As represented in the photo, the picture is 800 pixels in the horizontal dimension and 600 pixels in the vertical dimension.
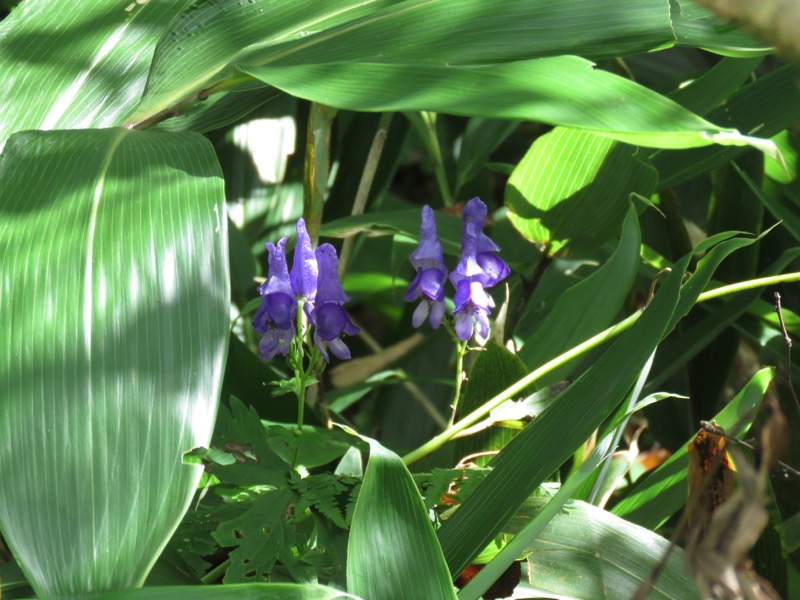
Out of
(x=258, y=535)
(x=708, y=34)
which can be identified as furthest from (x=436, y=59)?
(x=258, y=535)

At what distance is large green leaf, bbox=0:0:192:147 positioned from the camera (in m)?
0.82

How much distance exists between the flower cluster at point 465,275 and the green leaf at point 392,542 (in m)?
0.21

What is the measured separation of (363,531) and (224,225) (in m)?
0.21

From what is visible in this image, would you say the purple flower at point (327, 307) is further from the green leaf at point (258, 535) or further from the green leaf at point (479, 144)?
the green leaf at point (479, 144)

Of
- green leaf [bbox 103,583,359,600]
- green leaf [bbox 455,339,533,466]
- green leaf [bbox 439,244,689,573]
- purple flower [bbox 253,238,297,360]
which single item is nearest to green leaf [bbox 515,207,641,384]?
green leaf [bbox 455,339,533,466]

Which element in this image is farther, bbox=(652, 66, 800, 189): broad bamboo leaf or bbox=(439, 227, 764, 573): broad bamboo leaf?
bbox=(652, 66, 800, 189): broad bamboo leaf

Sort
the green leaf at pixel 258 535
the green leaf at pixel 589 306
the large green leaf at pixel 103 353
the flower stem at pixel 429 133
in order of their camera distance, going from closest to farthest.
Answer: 1. the large green leaf at pixel 103 353
2. the green leaf at pixel 258 535
3. the green leaf at pixel 589 306
4. the flower stem at pixel 429 133

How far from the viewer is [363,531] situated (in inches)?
20.9

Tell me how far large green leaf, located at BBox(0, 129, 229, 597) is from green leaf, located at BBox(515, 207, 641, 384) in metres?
0.38

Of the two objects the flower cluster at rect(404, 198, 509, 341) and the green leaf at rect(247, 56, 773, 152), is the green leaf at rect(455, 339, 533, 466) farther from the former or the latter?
the green leaf at rect(247, 56, 773, 152)

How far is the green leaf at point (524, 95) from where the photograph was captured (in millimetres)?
477

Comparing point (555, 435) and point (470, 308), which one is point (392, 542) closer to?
point (555, 435)

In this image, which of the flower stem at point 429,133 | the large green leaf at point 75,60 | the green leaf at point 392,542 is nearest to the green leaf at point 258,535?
the green leaf at point 392,542

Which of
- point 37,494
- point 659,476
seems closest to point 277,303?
point 37,494
